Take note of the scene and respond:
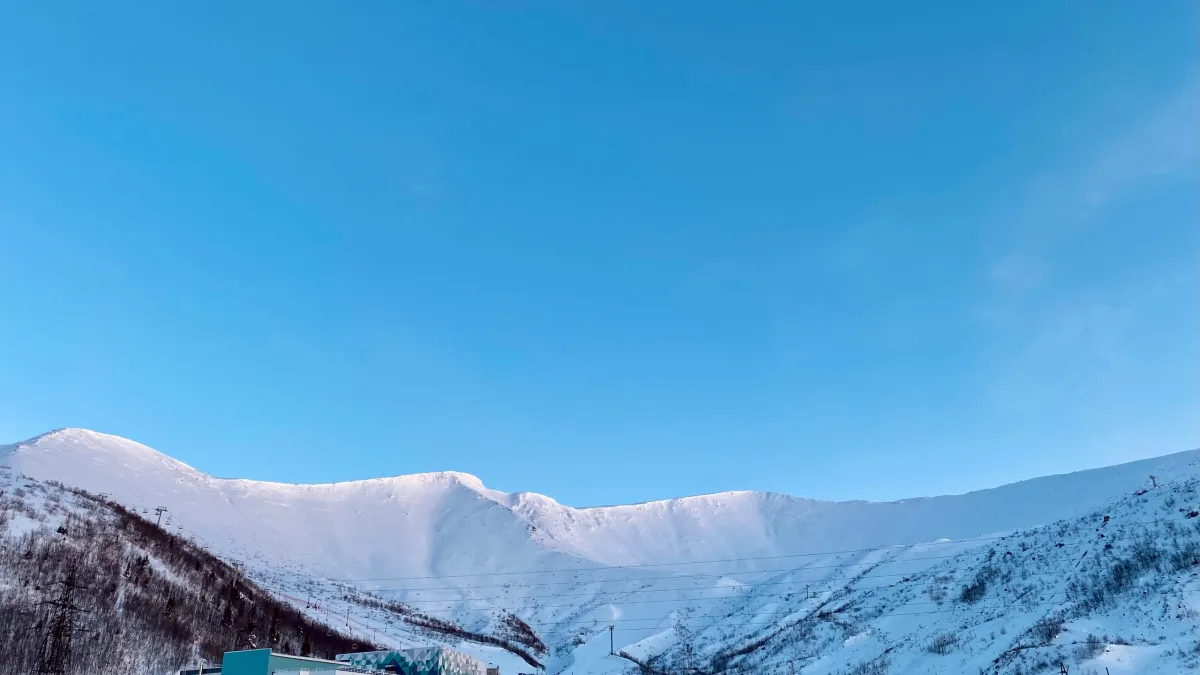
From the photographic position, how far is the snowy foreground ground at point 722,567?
4703 centimetres

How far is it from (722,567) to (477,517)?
2212 inches

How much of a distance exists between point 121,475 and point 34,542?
85.8 m

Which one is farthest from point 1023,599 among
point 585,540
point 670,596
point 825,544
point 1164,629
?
point 585,540

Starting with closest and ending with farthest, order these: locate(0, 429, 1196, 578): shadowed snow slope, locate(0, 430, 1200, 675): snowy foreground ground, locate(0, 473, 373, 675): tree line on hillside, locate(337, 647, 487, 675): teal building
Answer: locate(0, 473, 373, 675): tree line on hillside → locate(0, 430, 1200, 675): snowy foreground ground → locate(337, 647, 487, 675): teal building → locate(0, 429, 1196, 578): shadowed snow slope

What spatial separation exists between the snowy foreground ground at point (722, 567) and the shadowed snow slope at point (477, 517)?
633 millimetres

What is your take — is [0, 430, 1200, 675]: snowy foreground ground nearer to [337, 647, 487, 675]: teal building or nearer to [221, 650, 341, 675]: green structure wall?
[337, 647, 487, 675]: teal building

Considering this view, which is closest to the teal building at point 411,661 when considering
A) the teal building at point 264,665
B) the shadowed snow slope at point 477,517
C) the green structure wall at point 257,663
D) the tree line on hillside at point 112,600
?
the tree line on hillside at point 112,600

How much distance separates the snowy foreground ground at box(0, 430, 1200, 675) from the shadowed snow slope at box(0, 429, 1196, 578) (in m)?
0.63

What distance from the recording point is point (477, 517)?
564ft

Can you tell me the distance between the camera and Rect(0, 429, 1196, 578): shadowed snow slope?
127m

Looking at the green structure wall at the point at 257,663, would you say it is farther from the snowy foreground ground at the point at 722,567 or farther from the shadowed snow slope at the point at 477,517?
the shadowed snow slope at the point at 477,517

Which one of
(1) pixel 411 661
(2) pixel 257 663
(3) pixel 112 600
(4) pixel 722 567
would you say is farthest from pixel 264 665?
(4) pixel 722 567

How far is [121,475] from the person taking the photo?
422 ft

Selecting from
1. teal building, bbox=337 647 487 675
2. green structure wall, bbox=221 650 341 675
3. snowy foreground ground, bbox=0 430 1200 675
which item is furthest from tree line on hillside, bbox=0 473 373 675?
green structure wall, bbox=221 650 341 675
